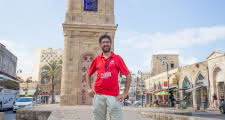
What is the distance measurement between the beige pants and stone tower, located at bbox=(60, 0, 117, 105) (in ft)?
47.0

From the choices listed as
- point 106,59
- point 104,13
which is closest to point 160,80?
point 104,13

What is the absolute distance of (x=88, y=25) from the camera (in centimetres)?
1853

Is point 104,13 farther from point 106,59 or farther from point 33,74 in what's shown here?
point 33,74

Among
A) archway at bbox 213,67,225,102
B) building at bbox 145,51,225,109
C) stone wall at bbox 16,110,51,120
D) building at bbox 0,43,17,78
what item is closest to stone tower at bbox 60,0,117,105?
stone wall at bbox 16,110,51,120

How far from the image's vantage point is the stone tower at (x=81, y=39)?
57.5ft

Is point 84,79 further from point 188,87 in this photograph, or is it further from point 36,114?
point 188,87

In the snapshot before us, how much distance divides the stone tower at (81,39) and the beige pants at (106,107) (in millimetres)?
14338

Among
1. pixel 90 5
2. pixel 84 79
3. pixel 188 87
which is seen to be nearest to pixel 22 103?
pixel 84 79

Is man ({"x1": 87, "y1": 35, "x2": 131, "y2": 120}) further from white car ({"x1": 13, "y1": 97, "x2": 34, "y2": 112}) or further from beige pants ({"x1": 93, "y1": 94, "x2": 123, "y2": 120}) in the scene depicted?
white car ({"x1": 13, "y1": 97, "x2": 34, "y2": 112})

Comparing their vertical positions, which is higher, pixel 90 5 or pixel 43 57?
pixel 43 57

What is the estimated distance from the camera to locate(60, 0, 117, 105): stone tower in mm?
17516

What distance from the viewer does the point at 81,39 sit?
18.5 metres

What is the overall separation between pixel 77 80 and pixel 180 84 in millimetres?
21445

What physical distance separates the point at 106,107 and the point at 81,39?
51.0 feet
